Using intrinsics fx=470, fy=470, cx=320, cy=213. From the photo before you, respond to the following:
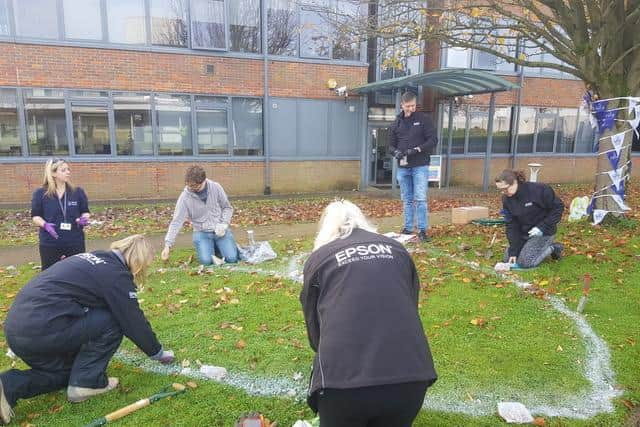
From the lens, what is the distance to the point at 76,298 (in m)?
3.30

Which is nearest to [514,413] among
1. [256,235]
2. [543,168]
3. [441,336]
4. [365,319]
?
[441,336]

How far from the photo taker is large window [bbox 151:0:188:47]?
43.8 ft

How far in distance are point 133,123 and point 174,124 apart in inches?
44.7

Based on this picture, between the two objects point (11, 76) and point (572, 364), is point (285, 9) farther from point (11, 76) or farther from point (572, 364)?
point (572, 364)

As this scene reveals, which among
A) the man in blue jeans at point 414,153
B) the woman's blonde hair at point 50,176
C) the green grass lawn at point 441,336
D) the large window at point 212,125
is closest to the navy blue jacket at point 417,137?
the man in blue jeans at point 414,153

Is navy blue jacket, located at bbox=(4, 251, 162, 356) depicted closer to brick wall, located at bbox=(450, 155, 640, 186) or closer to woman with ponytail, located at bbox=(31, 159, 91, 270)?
woman with ponytail, located at bbox=(31, 159, 91, 270)

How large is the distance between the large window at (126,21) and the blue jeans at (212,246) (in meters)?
8.71

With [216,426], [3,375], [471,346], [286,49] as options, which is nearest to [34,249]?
[3,375]

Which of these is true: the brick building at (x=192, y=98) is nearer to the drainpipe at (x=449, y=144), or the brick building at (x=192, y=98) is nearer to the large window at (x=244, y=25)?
the large window at (x=244, y=25)

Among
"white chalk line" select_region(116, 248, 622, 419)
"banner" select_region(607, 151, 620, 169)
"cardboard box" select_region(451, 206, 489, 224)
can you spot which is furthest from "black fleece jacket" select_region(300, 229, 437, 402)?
"banner" select_region(607, 151, 620, 169)

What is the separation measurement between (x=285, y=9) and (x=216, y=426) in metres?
13.8

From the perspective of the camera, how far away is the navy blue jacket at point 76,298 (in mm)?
3174

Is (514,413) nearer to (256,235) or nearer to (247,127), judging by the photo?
(256,235)

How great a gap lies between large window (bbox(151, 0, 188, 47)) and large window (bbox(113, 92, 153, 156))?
173 cm
